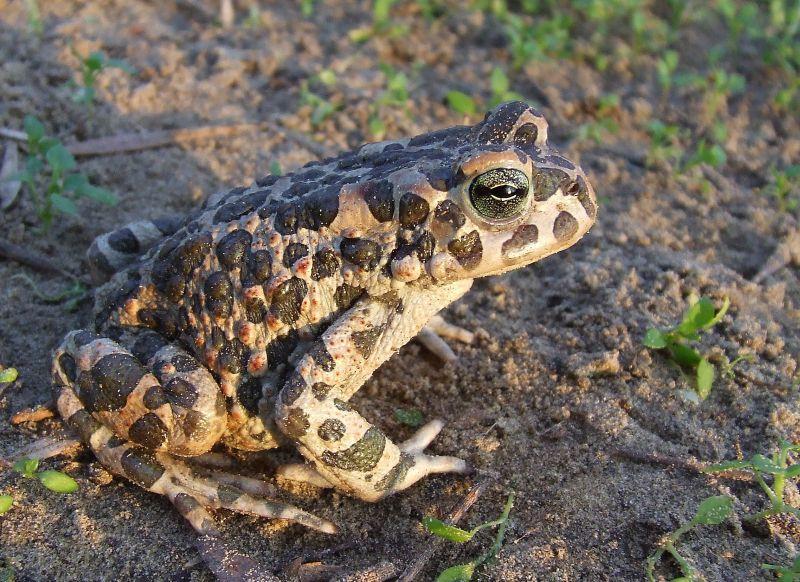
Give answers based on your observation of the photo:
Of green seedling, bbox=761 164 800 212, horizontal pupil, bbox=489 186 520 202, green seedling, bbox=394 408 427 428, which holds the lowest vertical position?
green seedling, bbox=394 408 427 428

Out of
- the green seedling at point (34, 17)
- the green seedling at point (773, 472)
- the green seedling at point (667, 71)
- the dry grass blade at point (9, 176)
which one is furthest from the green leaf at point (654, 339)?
the green seedling at point (34, 17)

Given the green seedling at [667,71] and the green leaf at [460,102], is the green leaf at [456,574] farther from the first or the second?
the green seedling at [667,71]

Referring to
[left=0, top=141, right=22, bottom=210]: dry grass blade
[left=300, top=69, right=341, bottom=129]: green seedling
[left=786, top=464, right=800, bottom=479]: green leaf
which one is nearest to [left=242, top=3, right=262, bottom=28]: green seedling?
[left=300, top=69, right=341, bottom=129]: green seedling

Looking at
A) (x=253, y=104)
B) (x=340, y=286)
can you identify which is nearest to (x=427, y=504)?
(x=340, y=286)

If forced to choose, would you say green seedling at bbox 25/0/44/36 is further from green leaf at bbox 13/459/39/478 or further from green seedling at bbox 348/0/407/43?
green leaf at bbox 13/459/39/478

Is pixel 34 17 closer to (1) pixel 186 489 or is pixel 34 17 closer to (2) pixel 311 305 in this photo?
(2) pixel 311 305

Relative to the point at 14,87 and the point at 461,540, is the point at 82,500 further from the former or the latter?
the point at 14,87
